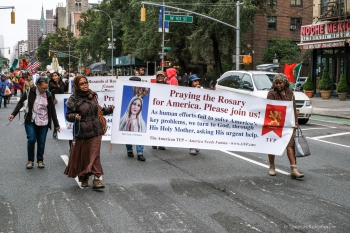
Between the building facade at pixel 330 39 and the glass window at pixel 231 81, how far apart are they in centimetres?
1494

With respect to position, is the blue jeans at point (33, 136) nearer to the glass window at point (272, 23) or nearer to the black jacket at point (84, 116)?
the black jacket at point (84, 116)

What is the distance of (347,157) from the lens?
11430 millimetres

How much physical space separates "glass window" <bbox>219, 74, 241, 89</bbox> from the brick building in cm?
3732

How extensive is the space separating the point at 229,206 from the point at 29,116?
4.58m

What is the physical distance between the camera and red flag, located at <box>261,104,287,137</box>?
29.4 ft

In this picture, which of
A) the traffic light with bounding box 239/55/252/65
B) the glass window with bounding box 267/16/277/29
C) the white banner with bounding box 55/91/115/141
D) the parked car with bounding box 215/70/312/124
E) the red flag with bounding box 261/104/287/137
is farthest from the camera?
the glass window with bounding box 267/16/277/29

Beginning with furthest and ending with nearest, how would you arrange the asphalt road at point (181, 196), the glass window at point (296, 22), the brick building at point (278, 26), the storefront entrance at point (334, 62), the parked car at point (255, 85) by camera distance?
the glass window at point (296, 22) → the brick building at point (278, 26) → the storefront entrance at point (334, 62) → the parked car at point (255, 85) → the asphalt road at point (181, 196)

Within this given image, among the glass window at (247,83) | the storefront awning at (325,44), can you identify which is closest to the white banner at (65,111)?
the glass window at (247,83)

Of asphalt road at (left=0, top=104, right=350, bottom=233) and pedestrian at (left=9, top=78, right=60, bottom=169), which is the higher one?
pedestrian at (left=9, top=78, right=60, bottom=169)

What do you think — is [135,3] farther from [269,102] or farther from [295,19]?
[269,102]

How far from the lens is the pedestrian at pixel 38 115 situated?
972cm

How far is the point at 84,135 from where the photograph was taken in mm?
7754

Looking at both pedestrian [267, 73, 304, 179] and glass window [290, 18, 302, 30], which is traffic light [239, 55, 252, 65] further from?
glass window [290, 18, 302, 30]

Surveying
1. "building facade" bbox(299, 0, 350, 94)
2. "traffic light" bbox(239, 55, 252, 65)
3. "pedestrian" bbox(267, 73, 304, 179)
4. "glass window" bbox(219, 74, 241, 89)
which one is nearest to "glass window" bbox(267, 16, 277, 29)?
"building facade" bbox(299, 0, 350, 94)
